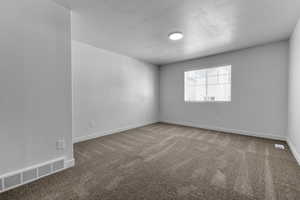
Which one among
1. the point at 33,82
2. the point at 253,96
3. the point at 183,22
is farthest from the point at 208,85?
the point at 33,82

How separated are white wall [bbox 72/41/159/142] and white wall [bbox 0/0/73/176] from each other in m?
1.20

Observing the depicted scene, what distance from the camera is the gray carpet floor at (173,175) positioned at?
1295 mm

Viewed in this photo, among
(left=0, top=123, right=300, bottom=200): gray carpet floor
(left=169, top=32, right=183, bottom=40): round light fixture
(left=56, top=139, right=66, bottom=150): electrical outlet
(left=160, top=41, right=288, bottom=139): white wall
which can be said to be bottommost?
(left=0, top=123, right=300, bottom=200): gray carpet floor

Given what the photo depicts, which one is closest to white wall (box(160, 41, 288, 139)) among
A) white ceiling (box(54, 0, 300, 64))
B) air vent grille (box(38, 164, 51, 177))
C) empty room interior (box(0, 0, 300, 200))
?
empty room interior (box(0, 0, 300, 200))

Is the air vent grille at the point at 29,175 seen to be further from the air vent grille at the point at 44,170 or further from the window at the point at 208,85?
the window at the point at 208,85

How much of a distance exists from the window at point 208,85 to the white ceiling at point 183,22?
909 mm

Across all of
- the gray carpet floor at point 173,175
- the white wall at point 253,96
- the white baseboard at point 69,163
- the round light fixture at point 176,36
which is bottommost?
the gray carpet floor at point 173,175

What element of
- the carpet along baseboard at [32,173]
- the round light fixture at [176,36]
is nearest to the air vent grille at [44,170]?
the carpet along baseboard at [32,173]

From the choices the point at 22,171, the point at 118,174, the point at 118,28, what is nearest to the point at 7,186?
the point at 22,171

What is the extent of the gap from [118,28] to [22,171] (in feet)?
8.60

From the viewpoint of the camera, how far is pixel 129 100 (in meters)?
4.12

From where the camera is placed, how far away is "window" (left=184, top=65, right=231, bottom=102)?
3760 mm

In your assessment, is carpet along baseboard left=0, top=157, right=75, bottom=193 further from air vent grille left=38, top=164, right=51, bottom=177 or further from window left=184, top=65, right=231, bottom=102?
window left=184, top=65, right=231, bottom=102

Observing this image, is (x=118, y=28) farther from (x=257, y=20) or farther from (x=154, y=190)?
(x=154, y=190)
